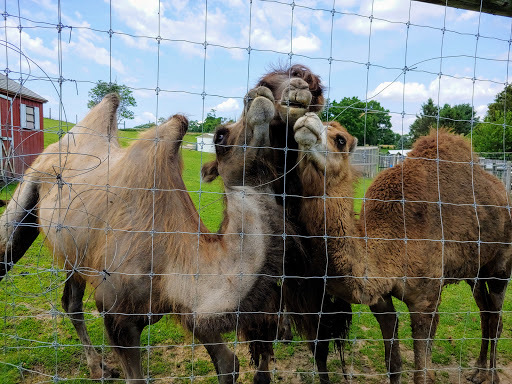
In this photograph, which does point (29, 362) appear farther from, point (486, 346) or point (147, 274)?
point (486, 346)

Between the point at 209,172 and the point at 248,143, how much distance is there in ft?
2.31

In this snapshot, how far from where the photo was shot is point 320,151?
268cm

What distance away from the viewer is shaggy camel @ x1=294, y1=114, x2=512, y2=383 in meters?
2.90

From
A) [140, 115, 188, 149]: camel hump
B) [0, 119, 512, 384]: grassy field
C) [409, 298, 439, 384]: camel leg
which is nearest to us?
[140, 115, 188, 149]: camel hump

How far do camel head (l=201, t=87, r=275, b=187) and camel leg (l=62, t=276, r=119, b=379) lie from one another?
78.3 inches

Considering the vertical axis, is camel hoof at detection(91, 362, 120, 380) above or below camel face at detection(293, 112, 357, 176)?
below

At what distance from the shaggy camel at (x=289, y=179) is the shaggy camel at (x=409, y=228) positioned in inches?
5.6

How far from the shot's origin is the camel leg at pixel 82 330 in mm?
3891

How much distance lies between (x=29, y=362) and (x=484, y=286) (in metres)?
4.41

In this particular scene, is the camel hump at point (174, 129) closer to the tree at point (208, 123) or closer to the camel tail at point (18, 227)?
the tree at point (208, 123)

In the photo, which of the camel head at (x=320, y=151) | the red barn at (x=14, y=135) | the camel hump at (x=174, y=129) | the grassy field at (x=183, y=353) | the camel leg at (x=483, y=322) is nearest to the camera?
the red barn at (x=14, y=135)

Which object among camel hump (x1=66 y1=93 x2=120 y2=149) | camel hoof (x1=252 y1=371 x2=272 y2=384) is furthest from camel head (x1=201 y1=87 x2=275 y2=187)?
camel hoof (x1=252 y1=371 x2=272 y2=384)

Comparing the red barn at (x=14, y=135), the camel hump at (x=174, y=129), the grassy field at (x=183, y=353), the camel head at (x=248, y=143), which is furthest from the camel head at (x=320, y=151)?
the red barn at (x=14, y=135)

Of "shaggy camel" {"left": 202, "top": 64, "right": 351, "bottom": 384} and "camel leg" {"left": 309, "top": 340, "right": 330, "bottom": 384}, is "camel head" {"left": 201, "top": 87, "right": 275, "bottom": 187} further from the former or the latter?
"camel leg" {"left": 309, "top": 340, "right": 330, "bottom": 384}
